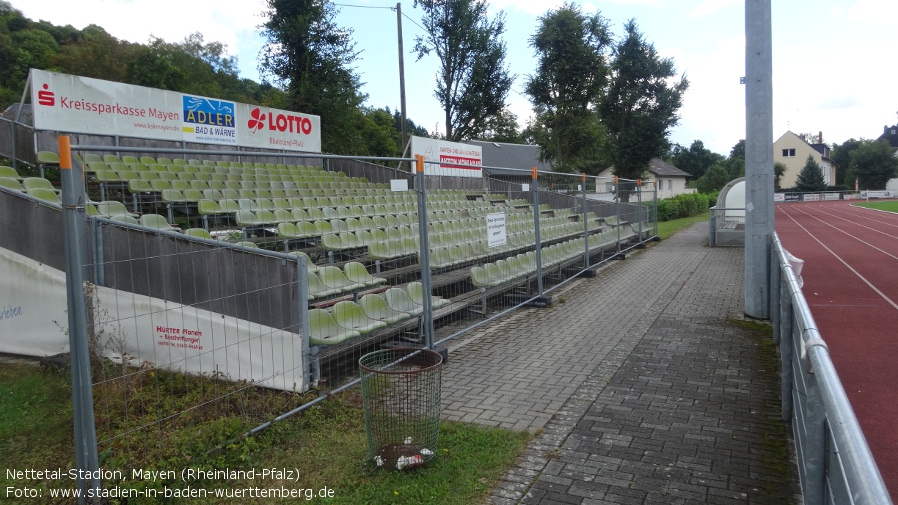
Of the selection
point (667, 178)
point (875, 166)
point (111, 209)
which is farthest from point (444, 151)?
point (875, 166)

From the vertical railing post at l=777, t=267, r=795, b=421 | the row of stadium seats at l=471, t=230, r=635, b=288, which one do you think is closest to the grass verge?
the vertical railing post at l=777, t=267, r=795, b=421

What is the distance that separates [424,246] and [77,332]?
3.49 metres

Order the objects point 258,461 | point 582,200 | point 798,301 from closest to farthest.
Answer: point 798,301
point 258,461
point 582,200

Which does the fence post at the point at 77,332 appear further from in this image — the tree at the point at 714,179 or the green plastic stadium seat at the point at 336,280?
the tree at the point at 714,179

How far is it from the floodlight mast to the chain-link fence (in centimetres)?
320

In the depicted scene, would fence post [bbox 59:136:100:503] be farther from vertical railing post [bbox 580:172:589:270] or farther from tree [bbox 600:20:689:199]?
tree [bbox 600:20:689:199]

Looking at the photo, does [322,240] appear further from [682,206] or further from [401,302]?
[682,206]

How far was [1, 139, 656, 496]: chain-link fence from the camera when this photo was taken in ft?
15.6

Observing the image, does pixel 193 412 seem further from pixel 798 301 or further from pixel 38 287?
pixel 798 301

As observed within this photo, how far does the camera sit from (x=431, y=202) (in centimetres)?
971

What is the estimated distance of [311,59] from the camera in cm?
Result: 2791

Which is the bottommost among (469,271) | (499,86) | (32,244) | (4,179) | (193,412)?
(193,412)

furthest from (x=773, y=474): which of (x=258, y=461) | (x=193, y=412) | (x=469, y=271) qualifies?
(x=469, y=271)

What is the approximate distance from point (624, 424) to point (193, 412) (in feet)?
11.7
